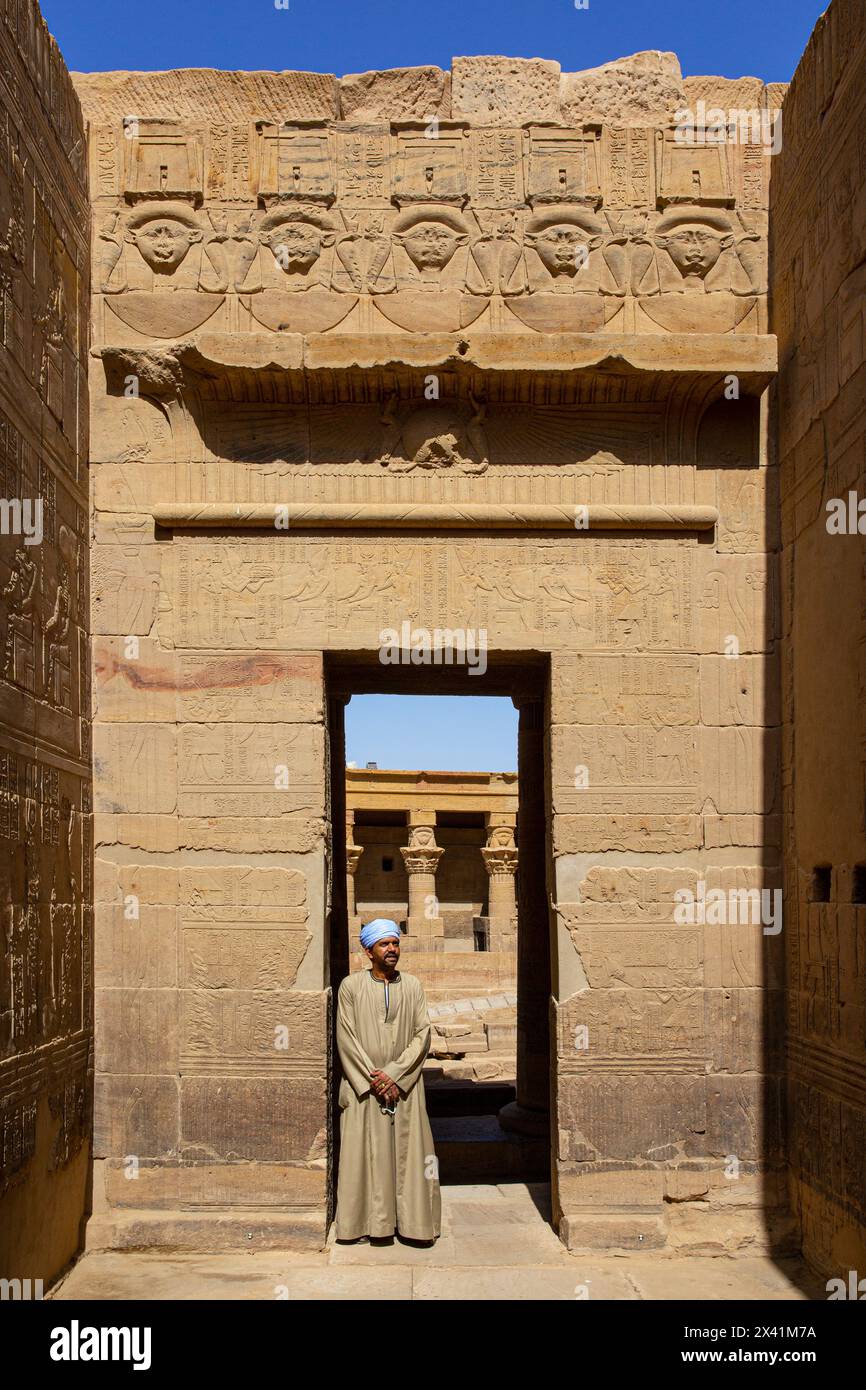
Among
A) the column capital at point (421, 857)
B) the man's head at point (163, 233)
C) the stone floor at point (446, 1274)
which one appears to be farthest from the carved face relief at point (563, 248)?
the column capital at point (421, 857)

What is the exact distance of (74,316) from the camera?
6.14 metres

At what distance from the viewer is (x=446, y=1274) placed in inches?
224

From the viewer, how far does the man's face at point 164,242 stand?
255 inches

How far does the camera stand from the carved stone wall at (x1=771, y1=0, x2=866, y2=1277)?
17.1 feet

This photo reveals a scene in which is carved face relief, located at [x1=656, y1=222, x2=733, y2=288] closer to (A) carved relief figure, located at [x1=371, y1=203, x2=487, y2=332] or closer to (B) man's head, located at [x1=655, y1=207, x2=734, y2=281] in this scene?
(B) man's head, located at [x1=655, y1=207, x2=734, y2=281]

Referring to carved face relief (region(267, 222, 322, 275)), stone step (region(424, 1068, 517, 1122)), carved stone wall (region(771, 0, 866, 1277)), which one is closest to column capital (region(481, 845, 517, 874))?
stone step (region(424, 1068, 517, 1122))

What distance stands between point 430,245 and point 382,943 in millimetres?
3768

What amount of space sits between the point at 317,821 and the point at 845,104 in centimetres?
426

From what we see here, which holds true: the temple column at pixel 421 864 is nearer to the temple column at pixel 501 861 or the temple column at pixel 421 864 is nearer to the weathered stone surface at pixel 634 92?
the temple column at pixel 501 861

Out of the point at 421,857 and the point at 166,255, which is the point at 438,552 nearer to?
the point at 166,255

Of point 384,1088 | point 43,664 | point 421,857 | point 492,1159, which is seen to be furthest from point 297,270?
point 421,857

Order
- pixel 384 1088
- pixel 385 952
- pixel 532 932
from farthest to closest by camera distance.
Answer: pixel 532 932 < pixel 385 952 < pixel 384 1088

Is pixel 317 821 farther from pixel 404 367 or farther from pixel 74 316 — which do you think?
pixel 74 316

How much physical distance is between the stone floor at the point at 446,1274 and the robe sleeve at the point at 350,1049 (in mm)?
807
